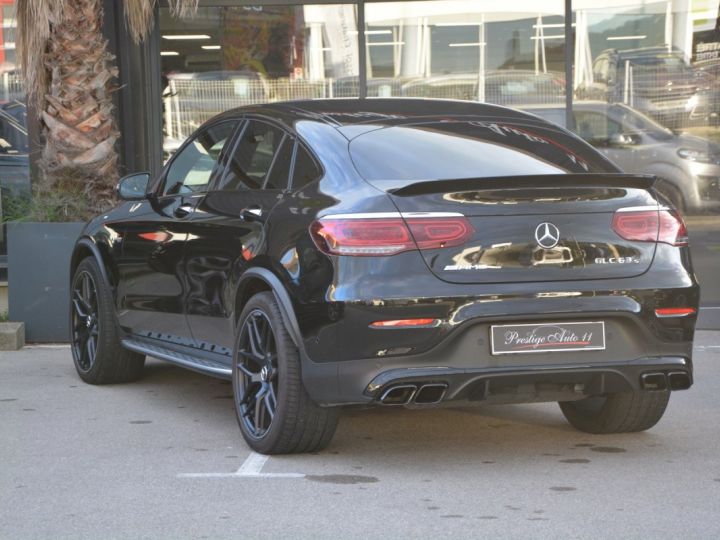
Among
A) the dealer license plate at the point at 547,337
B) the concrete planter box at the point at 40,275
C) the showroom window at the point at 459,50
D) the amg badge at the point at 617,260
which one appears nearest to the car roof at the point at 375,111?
the amg badge at the point at 617,260

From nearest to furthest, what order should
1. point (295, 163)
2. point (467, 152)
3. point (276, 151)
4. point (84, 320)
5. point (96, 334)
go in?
point (467, 152) < point (295, 163) < point (276, 151) < point (96, 334) < point (84, 320)

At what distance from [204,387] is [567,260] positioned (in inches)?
133

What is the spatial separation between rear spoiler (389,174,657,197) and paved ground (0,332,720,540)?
3.98 ft

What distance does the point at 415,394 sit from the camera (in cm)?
552

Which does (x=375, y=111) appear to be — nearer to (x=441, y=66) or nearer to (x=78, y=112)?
(x=78, y=112)

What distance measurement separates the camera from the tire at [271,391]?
19.0ft

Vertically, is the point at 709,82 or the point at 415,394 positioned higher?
the point at 709,82

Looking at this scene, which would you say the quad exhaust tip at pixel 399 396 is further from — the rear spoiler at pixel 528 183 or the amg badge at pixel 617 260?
the amg badge at pixel 617 260

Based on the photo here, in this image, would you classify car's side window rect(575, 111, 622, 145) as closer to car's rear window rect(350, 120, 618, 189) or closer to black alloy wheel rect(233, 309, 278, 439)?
car's rear window rect(350, 120, 618, 189)

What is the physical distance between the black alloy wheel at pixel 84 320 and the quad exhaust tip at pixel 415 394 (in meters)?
3.16

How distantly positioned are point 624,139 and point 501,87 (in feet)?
4.15

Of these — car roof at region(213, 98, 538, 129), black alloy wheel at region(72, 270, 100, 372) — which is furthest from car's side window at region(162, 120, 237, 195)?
black alloy wheel at region(72, 270, 100, 372)

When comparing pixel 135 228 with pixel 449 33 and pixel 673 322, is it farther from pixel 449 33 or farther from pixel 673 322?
pixel 449 33

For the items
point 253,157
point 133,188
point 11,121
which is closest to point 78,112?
point 11,121
